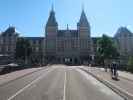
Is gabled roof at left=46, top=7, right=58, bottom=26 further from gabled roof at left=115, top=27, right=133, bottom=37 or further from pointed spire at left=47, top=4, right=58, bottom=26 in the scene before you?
gabled roof at left=115, top=27, right=133, bottom=37

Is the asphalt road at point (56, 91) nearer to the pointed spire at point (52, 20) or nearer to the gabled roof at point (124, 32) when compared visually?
the pointed spire at point (52, 20)

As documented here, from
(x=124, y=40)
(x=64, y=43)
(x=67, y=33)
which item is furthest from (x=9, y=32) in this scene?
(x=124, y=40)

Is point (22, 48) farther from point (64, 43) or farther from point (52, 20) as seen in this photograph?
point (52, 20)

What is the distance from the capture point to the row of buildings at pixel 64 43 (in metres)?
140

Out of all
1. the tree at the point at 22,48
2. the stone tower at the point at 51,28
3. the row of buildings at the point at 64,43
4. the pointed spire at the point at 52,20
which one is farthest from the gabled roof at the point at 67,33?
the tree at the point at 22,48

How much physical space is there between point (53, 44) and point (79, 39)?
12.8 meters

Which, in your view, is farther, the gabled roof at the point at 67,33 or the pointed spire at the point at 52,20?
the pointed spire at the point at 52,20

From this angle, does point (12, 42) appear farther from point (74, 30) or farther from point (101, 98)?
point (101, 98)

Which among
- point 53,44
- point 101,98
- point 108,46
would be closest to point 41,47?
point 53,44

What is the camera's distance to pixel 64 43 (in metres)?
144

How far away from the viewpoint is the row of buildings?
140m

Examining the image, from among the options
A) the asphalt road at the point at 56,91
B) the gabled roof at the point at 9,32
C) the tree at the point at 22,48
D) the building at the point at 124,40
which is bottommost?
the asphalt road at the point at 56,91

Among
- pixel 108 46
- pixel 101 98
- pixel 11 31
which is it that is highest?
pixel 11 31

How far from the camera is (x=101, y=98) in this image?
48.6ft
